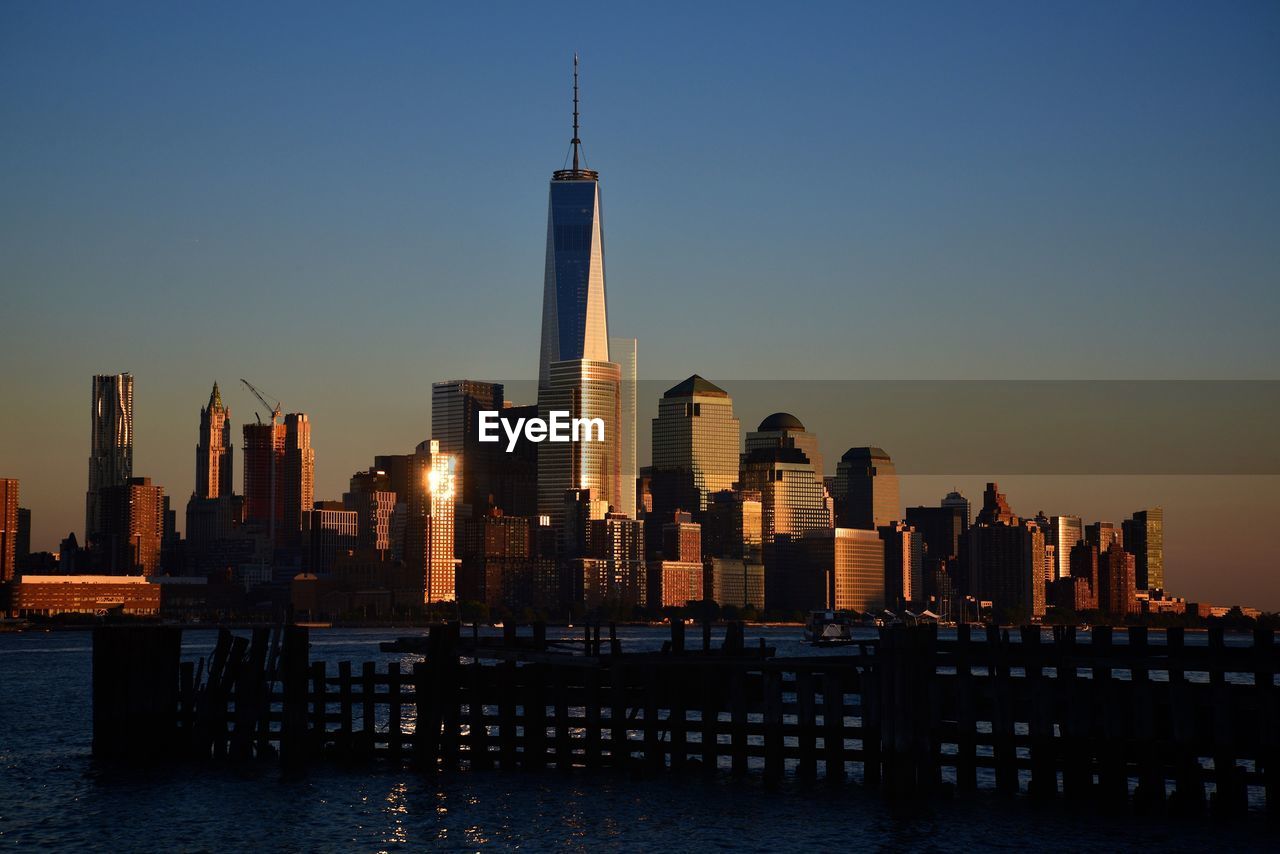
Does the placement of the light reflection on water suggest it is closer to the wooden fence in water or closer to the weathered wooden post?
the weathered wooden post

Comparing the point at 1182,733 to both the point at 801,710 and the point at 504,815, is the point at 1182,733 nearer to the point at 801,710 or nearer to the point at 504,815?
the point at 801,710

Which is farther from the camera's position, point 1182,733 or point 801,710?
point 801,710

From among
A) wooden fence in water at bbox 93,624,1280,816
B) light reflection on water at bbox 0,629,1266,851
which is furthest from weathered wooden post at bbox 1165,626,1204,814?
light reflection on water at bbox 0,629,1266,851

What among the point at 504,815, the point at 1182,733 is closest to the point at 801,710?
the point at 504,815

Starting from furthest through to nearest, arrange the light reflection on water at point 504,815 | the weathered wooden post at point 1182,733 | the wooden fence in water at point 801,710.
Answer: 1. the light reflection on water at point 504,815
2. the wooden fence in water at point 801,710
3. the weathered wooden post at point 1182,733

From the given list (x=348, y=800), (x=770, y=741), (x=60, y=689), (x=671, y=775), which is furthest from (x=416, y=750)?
(x=60, y=689)

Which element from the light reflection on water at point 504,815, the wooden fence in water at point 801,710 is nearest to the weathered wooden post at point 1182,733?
the wooden fence in water at point 801,710

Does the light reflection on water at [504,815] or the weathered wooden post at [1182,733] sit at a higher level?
the weathered wooden post at [1182,733]

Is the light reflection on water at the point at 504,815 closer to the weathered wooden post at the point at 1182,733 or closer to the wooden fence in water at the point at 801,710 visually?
the weathered wooden post at the point at 1182,733
